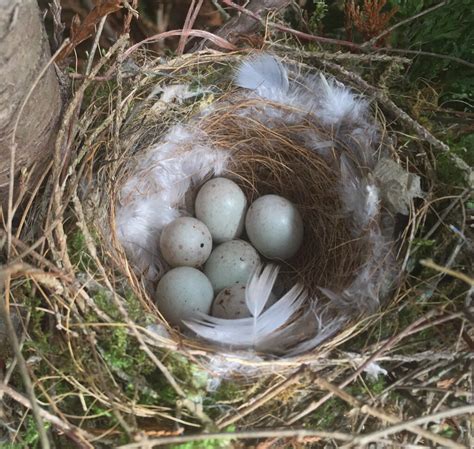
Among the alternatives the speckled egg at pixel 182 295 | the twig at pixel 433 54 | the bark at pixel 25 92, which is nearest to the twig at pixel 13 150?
the bark at pixel 25 92

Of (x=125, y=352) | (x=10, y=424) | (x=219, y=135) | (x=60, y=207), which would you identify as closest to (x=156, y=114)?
(x=219, y=135)

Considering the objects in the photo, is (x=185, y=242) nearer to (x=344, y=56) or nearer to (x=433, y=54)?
(x=344, y=56)

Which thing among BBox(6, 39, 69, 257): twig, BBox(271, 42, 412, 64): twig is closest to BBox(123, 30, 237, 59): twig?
BBox(271, 42, 412, 64): twig

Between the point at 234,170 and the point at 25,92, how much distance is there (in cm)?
70

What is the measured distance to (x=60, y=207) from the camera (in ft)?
4.02

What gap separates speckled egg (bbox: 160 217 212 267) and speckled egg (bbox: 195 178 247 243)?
5 cm

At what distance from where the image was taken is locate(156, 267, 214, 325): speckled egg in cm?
142

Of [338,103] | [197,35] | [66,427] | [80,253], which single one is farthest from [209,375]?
[197,35]

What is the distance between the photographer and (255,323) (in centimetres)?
128

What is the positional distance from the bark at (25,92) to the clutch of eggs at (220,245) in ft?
1.34

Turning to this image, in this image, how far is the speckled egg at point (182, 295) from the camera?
1421 mm

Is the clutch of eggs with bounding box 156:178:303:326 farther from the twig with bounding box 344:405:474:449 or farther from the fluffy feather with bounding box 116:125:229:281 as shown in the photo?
the twig with bounding box 344:405:474:449

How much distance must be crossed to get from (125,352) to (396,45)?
45.1 inches

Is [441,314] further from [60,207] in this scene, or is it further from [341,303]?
[60,207]
